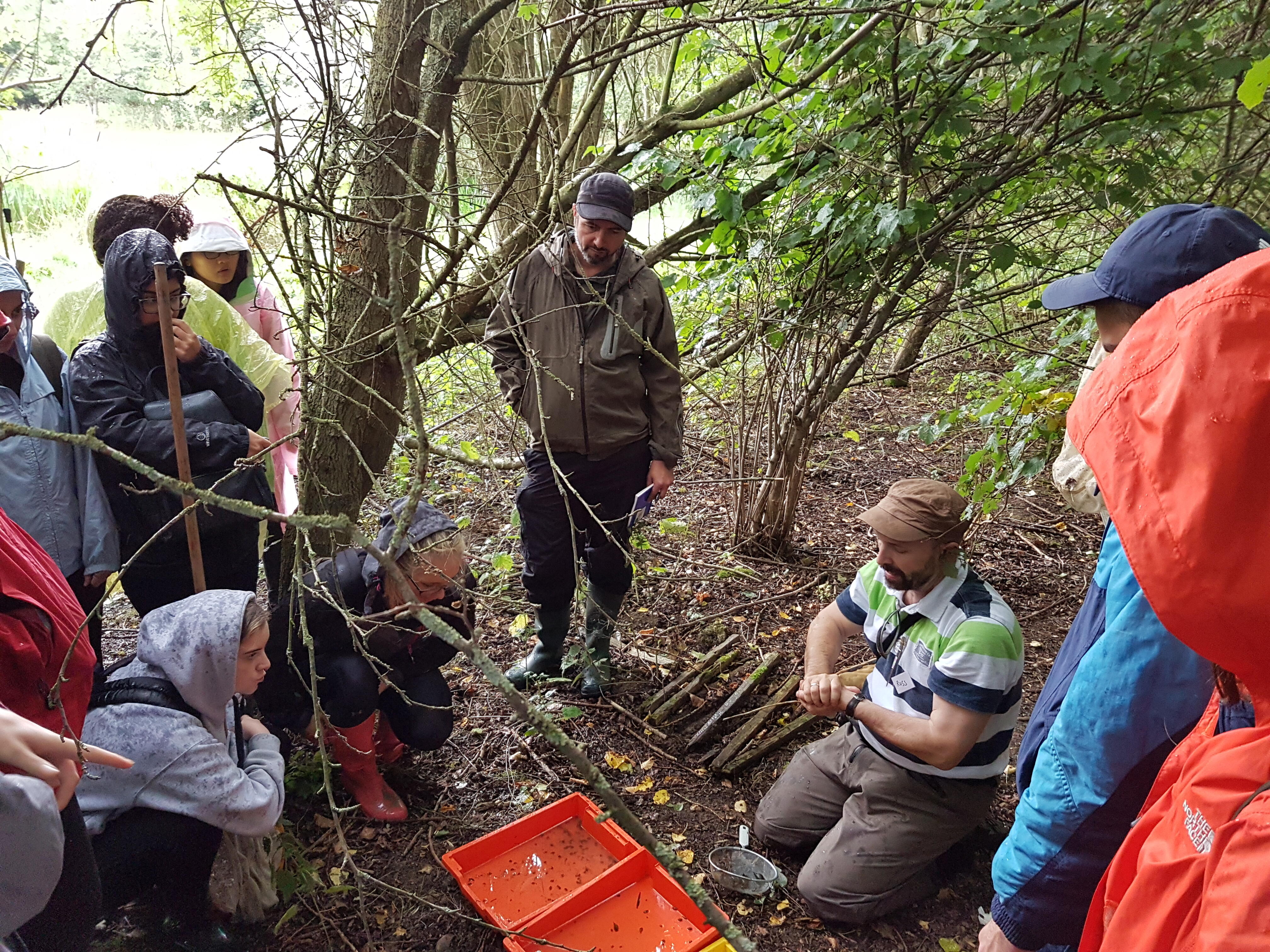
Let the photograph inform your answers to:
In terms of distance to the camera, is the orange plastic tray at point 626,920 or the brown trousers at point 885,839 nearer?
the orange plastic tray at point 626,920

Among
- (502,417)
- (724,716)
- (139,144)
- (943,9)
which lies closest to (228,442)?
(502,417)

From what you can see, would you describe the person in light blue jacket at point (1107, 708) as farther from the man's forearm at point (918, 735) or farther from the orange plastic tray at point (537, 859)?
the orange plastic tray at point (537, 859)

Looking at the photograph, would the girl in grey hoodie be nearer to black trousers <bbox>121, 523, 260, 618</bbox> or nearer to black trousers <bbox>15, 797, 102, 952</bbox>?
black trousers <bbox>15, 797, 102, 952</bbox>

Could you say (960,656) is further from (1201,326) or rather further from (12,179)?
(12,179)

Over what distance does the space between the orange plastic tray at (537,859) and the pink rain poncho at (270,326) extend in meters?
1.52

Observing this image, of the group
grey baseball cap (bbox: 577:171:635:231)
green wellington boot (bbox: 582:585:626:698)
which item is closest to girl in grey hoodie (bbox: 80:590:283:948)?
green wellington boot (bbox: 582:585:626:698)

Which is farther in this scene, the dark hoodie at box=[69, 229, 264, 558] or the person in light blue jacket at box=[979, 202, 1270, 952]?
the dark hoodie at box=[69, 229, 264, 558]

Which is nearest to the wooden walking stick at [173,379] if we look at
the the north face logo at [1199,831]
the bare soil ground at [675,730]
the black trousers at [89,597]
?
the black trousers at [89,597]

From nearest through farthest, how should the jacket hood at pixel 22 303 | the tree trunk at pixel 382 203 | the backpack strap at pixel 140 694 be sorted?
the backpack strap at pixel 140 694
the jacket hood at pixel 22 303
the tree trunk at pixel 382 203

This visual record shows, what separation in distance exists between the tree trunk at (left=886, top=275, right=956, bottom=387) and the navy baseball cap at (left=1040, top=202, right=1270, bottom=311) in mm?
1936

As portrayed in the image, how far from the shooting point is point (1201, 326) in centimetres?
81

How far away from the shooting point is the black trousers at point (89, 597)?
219 centimetres

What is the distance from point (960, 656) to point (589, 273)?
1.89m

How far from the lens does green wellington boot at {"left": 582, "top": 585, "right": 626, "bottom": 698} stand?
3162 millimetres
